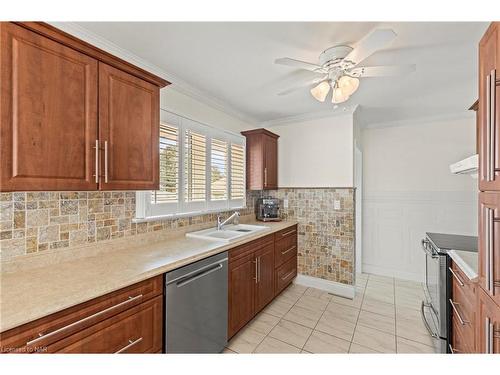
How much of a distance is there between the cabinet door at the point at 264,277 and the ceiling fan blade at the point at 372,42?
1882mm

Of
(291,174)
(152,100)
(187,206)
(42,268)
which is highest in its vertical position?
(152,100)

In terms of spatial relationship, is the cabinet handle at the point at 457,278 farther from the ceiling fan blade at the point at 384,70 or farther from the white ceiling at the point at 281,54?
the white ceiling at the point at 281,54

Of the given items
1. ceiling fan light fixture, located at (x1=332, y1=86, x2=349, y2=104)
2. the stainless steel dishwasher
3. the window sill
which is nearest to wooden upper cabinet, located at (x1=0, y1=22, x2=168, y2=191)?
the window sill

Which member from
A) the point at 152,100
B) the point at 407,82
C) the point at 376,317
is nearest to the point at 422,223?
the point at 376,317

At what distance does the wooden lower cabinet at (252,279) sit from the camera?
6.57 feet

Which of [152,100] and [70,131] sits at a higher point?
[152,100]

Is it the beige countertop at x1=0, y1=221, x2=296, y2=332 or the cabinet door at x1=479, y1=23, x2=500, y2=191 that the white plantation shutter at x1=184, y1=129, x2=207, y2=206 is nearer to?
the beige countertop at x1=0, y1=221, x2=296, y2=332

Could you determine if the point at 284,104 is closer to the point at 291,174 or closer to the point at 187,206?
the point at 291,174

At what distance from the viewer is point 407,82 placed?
88.8 inches

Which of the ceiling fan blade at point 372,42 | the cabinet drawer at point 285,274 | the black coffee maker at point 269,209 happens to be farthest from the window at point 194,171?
the ceiling fan blade at point 372,42

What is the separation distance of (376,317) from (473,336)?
134 cm

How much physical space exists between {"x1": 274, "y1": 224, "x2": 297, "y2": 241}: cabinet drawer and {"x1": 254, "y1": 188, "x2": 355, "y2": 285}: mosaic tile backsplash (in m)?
0.14

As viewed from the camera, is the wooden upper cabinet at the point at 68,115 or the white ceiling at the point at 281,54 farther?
the white ceiling at the point at 281,54

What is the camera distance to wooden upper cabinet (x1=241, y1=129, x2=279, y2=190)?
3.21 m
